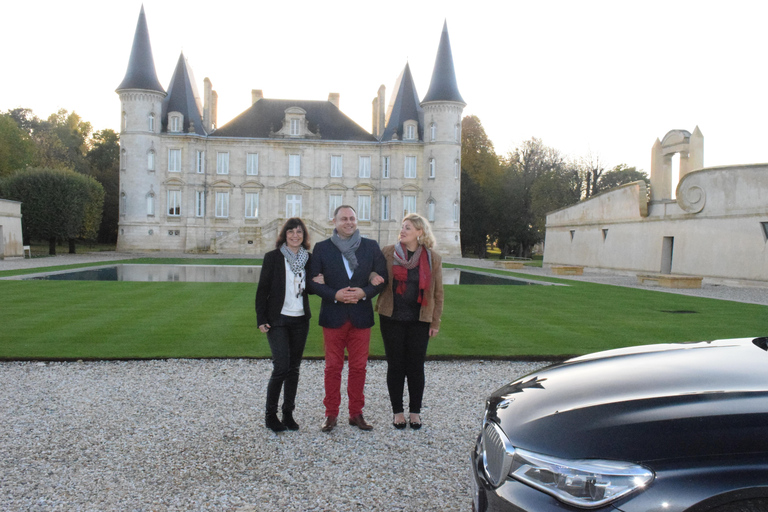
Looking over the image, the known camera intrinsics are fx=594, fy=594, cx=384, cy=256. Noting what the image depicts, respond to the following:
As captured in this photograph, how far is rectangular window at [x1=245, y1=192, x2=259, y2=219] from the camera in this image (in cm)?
4931

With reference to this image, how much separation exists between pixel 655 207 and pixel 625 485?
25.4 meters

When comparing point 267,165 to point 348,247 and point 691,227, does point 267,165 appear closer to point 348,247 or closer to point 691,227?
point 691,227

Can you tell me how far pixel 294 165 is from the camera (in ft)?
164

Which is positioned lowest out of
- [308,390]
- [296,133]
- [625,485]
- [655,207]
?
[308,390]

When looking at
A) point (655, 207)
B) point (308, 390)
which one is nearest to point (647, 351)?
point (308, 390)

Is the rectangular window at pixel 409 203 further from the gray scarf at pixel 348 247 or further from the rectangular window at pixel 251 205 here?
the gray scarf at pixel 348 247

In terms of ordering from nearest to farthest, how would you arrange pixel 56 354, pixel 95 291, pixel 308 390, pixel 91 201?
pixel 308 390, pixel 56 354, pixel 95 291, pixel 91 201

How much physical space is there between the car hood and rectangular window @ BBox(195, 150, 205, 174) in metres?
48.5

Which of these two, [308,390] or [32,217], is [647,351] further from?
[32,217]

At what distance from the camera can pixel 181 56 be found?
5044cm

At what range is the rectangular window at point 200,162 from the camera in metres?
48.4

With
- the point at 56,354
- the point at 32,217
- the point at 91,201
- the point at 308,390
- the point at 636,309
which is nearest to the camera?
the point at 308,390

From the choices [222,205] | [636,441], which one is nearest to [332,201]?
[222,205]

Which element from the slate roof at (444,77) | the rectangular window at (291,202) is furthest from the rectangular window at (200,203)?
the slate roof at (444,77)
